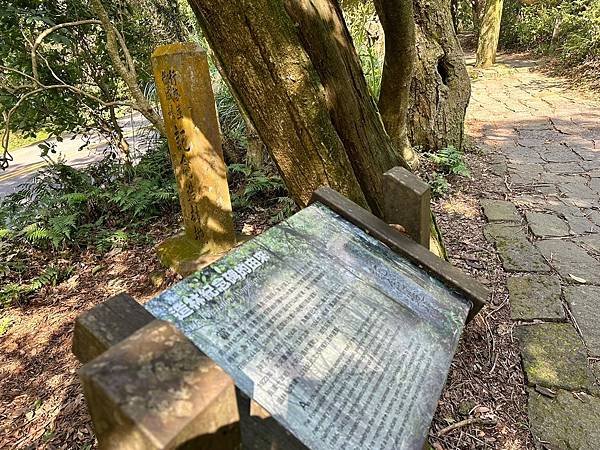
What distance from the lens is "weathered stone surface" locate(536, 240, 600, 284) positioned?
108 inches

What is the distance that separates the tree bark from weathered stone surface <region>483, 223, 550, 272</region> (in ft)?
5.20

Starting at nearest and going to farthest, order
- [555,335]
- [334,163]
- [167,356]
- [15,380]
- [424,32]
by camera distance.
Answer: [167,356] < [334,163] < [555,335] < [15,380] < [424,32]

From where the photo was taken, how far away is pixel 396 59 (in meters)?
2.48

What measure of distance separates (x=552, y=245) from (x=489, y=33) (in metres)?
8.65

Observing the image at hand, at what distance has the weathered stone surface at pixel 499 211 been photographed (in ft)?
11.5

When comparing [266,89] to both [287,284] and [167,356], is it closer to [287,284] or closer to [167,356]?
[287,284]

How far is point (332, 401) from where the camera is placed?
0.93 metres

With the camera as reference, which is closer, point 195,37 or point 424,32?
point 424,32

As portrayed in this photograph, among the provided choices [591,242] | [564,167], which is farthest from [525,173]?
[591,242]

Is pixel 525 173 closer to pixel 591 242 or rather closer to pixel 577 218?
pixel 577 218

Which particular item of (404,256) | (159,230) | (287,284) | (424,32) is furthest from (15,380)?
(424,32)

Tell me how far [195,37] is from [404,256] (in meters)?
5.69

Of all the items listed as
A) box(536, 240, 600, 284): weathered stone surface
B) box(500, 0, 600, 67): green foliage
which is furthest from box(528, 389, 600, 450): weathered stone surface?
box(500, 0, 600, 67): green foliage

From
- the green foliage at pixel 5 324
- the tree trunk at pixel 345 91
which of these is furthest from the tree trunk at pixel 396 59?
the green foliage at pixel 5 324
